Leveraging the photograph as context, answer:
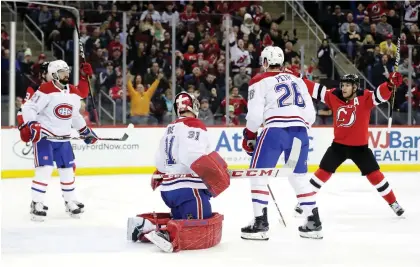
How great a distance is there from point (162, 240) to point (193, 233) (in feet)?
0.67

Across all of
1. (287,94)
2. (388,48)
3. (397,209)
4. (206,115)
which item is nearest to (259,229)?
(287,94)

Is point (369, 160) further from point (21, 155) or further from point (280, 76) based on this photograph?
point (21, 155)

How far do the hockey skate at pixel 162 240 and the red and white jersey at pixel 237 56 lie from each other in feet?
21.8

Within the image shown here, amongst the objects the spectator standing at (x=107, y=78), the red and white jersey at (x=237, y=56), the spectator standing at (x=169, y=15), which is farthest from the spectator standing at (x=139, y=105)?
the red and white jersey at (x=237, y=56)

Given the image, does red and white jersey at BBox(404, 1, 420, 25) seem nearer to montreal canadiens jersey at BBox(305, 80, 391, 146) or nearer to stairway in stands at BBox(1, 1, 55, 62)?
stairway in stands at BBox(1, 1, 55, 62)

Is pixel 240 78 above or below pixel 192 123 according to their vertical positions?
below

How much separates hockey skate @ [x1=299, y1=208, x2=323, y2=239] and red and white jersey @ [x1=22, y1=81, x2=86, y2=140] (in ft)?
7.32

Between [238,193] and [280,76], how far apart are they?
3202 millimetres

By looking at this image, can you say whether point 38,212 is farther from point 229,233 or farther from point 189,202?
point 189,202

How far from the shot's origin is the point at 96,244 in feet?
17.9

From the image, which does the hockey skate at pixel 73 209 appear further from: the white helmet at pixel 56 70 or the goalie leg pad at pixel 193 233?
the goalie leg pad at pixel 193 233

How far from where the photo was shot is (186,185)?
17.0 ft

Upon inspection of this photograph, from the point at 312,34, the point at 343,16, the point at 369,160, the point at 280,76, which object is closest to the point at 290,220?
the point at 369,160

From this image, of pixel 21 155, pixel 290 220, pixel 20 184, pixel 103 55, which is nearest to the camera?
pixel 290 220
